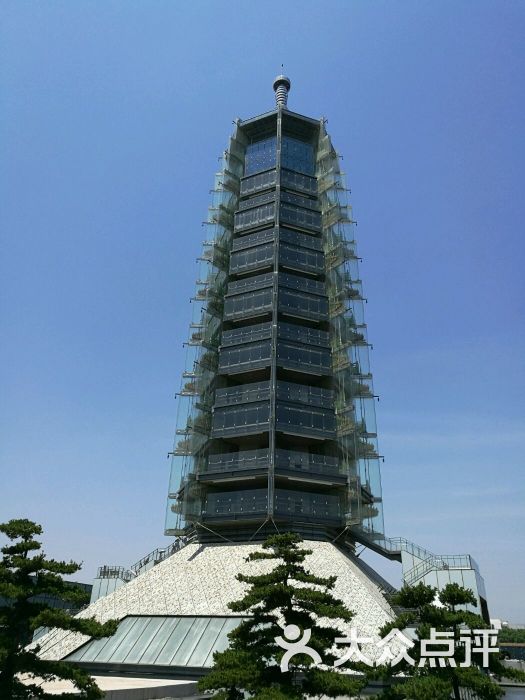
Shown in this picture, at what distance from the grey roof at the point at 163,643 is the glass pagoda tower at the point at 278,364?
1073 cm

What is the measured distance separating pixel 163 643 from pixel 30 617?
15674 millimetres

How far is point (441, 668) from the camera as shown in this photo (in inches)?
799

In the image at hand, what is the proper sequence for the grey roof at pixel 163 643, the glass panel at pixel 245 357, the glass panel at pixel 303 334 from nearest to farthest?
1. the grey roof at pixel 163 643
2. the glass panel at pixel 245 357
3. the glass panel at pixel 303 334

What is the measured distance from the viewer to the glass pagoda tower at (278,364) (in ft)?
155

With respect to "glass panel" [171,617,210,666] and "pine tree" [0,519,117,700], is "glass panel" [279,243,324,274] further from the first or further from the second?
"pine tree" [0,519,117,700]

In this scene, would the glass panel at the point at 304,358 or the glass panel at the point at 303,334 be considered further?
the glass panel at the point at 303,334

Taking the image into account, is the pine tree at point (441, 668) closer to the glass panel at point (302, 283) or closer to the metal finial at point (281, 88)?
the glass panel at point (302, 283)

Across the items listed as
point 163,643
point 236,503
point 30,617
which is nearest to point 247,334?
point 236,503

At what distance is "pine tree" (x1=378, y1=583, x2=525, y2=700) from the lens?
1909 centimetres

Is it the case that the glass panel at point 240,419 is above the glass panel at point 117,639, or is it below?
above

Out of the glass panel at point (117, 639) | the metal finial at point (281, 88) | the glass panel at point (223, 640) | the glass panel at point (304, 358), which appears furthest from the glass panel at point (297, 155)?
the glass panel at point (117, 639)

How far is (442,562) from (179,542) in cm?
2311

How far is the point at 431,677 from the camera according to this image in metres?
19.5

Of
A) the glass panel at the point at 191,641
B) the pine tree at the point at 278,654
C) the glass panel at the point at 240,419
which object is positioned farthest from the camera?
the glass panel at the point at 240,419
